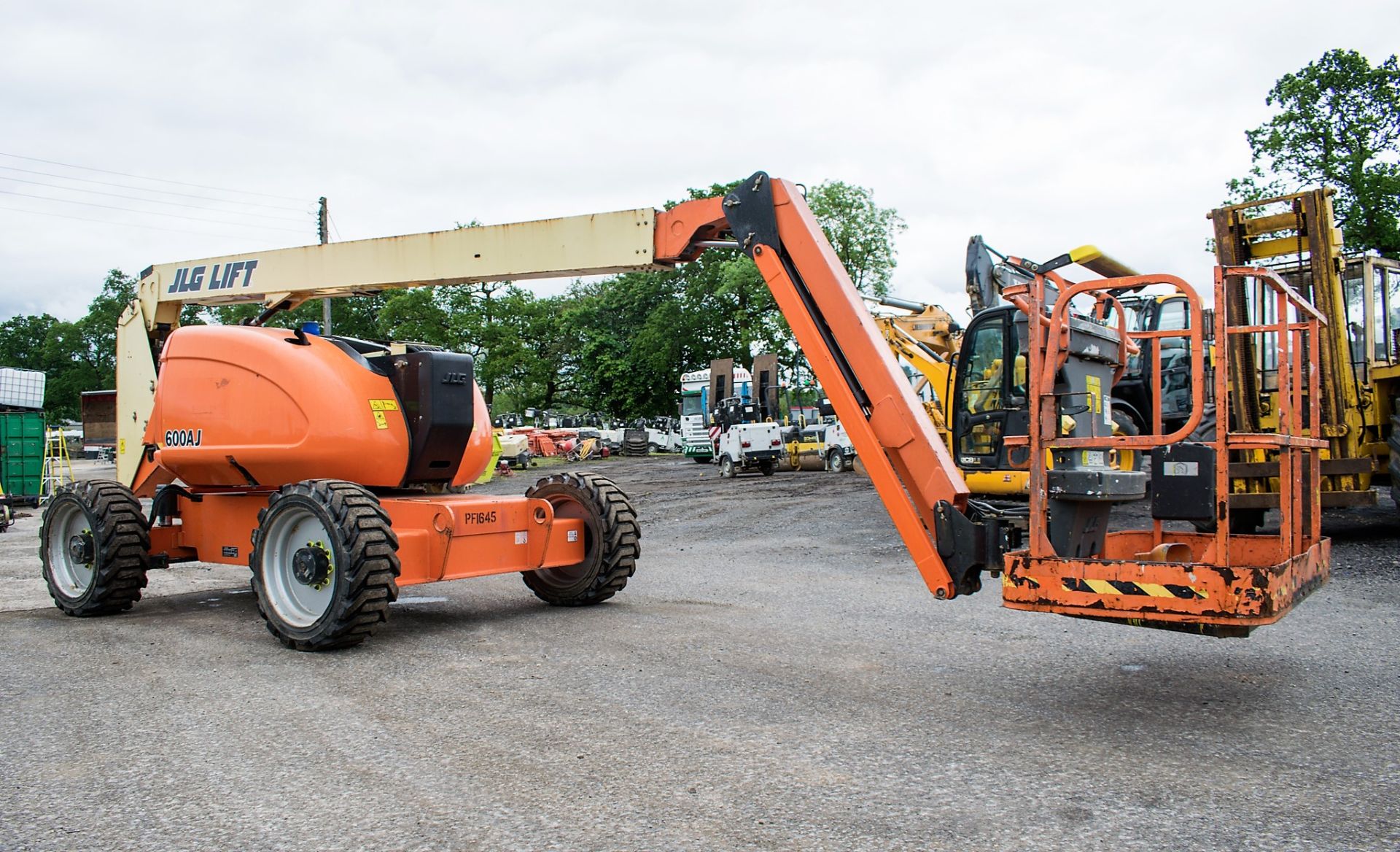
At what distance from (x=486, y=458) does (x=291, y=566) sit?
191 cm

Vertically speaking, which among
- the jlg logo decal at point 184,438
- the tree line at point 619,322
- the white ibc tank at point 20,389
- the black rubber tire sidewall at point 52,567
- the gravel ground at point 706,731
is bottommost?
the gravel ground at point 706,731

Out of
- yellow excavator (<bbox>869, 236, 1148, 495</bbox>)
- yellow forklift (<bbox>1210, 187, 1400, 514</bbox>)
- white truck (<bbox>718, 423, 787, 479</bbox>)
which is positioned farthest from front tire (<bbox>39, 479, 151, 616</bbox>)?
white truck (<bbox>718, 423, 787, 479</bbox>)

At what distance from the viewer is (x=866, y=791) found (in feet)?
12.8

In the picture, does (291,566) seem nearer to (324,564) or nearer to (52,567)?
(324,564)

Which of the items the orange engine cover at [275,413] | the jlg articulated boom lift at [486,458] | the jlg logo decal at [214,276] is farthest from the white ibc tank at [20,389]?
the orange engine cover at [275,413]

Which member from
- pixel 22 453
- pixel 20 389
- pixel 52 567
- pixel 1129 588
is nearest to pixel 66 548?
pixel 52 567

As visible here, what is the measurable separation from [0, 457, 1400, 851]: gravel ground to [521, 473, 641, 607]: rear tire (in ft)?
0.71

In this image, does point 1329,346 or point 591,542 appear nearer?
point 591,542

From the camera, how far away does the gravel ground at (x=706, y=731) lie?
11.8ft

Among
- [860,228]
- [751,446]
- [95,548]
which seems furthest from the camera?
[860,228]

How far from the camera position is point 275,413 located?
736 centimetres

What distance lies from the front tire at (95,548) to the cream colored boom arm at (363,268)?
811mm

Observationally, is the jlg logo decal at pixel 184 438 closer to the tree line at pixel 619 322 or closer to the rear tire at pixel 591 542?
the rear tire at pixel 591 542

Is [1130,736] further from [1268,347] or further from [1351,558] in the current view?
[1268,347]
